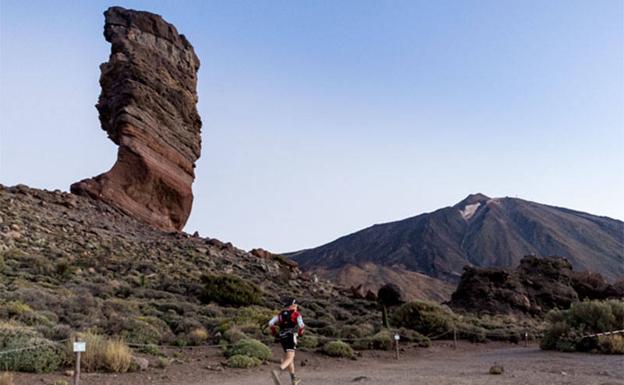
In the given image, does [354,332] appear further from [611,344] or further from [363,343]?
[611,344]

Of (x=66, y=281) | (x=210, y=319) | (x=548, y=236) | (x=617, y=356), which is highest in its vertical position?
(x=548, y=236)

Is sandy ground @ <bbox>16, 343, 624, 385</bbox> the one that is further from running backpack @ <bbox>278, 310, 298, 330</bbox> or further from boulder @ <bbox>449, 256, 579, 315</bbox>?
boulder @ <bbox>449, 256, 579, 315</bbox>

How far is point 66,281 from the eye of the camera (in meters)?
A: 22.0

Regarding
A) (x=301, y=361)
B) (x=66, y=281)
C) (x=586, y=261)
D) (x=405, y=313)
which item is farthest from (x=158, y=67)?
(x=586, y=261)

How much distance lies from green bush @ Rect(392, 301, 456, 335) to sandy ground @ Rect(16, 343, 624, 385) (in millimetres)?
5523

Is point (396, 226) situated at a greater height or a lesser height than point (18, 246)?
greater

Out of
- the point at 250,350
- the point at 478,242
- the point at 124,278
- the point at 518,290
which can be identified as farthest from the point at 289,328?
the point at 478,242

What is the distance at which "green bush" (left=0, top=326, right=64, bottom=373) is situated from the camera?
32.9 feet

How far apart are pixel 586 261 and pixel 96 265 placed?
90960mm

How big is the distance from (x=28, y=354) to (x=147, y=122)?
31.7 meters

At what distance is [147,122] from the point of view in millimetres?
39906

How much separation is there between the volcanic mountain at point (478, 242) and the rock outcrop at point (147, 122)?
40.0m

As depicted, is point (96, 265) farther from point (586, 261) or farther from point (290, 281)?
point (586, 261)

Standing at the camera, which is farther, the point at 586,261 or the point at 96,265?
the point at 586,261
